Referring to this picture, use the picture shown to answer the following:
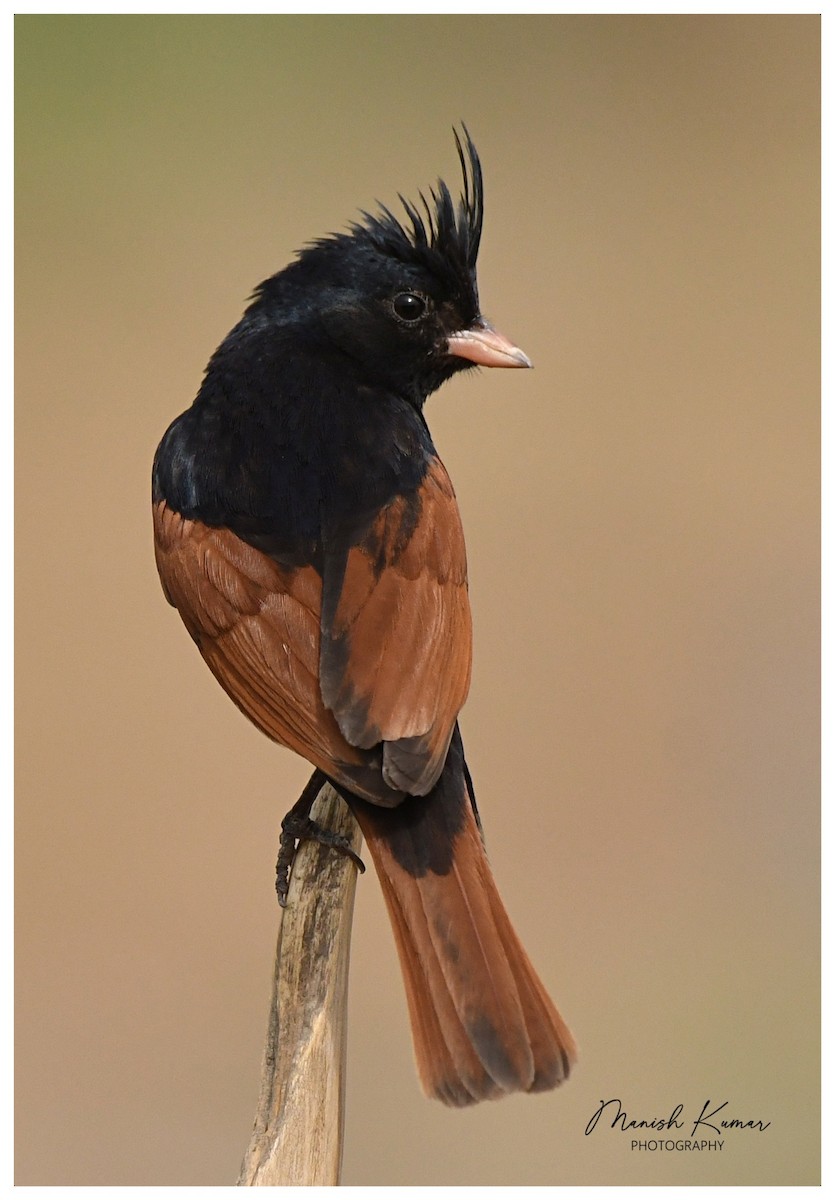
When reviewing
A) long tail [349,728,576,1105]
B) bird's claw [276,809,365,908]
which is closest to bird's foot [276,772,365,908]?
bird's claw [276,809,365,908]

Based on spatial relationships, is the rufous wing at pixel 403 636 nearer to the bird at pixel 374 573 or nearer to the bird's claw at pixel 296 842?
the bird at pixel 374 573

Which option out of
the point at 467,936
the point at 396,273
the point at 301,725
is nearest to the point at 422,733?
the point at 301,725

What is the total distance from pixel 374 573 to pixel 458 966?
0.65 metres

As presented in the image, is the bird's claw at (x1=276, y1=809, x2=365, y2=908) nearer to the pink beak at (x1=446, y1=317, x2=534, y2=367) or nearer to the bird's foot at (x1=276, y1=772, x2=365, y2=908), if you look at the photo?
the bird's foot at (x1=276, y1=772, x2=365, y2=908)

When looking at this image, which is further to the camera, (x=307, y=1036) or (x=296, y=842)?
(x=296, y=842)

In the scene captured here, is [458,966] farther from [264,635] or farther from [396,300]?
[396,300]

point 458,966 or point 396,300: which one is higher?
point 396,300

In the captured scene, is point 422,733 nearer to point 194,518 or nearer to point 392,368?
point 194,518

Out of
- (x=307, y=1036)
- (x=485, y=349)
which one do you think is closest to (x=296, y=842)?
(x=307, y=1036)

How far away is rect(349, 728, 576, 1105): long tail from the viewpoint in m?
1.99

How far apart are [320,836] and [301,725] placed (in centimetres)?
33

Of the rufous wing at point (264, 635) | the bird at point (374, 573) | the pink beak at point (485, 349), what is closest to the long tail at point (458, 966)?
the bird at point (374, 573)

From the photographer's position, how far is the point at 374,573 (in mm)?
2215

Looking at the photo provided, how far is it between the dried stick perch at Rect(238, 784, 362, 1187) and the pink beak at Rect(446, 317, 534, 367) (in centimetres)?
100
